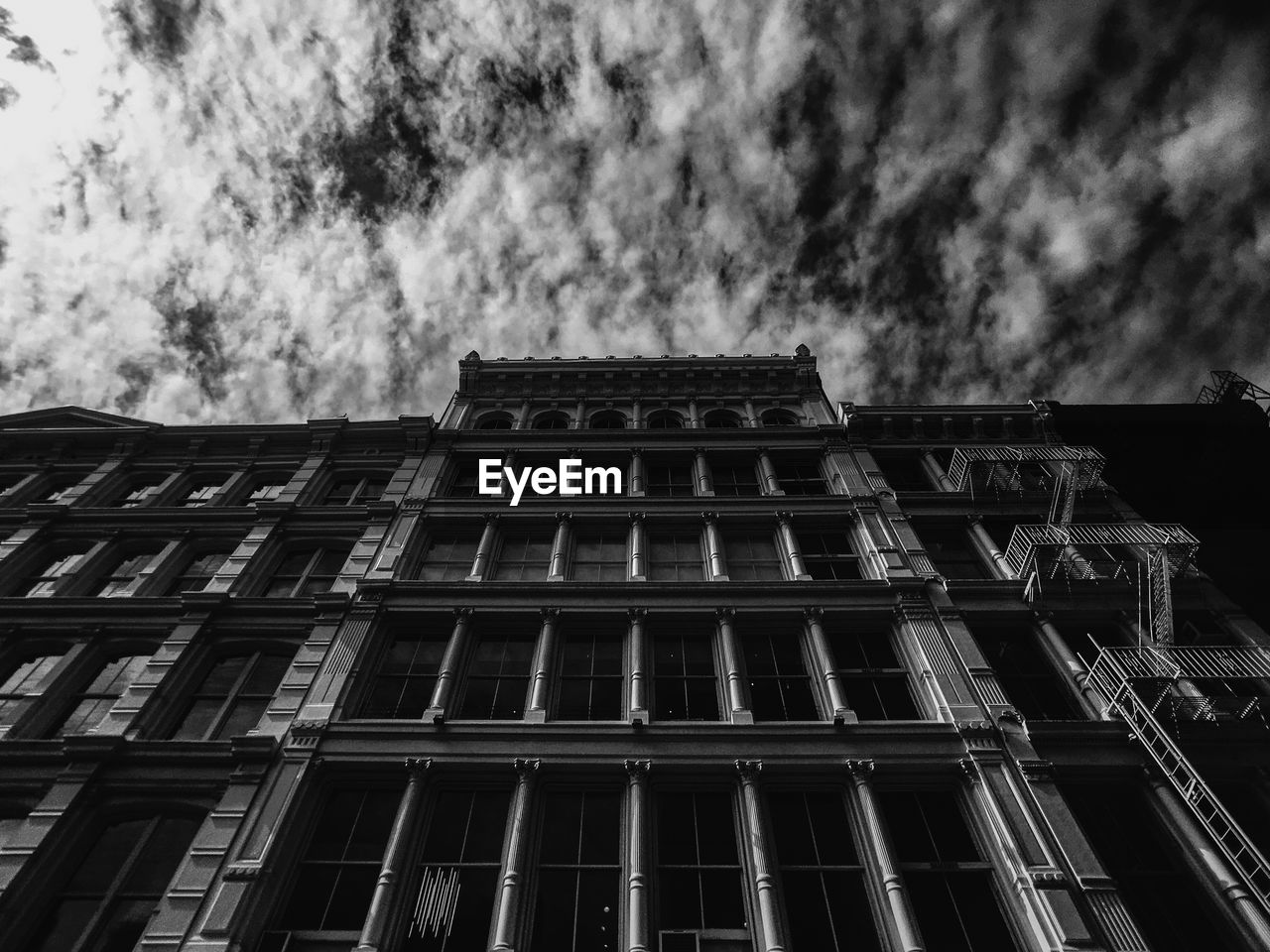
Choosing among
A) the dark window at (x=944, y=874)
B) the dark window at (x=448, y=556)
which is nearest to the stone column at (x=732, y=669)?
the dark window at (x=944, y=874)

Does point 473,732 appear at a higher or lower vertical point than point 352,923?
higher

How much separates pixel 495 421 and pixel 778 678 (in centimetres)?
1390

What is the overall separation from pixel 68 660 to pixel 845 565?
18.3m

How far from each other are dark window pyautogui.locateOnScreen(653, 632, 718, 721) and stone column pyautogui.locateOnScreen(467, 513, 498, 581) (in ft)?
15.7

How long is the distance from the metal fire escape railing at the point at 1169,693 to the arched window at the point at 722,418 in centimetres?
1293

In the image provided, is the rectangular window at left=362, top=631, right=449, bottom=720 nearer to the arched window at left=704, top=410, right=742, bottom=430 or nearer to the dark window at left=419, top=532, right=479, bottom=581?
the dark window at left=419, top=532, right=479, bottom=581

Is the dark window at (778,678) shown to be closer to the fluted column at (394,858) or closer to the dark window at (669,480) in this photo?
the dark window at (669,480)

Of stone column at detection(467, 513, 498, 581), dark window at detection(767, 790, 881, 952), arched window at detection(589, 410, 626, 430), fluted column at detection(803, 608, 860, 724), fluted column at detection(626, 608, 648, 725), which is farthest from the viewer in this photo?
arched window at detection(589, 410, 626, 430)

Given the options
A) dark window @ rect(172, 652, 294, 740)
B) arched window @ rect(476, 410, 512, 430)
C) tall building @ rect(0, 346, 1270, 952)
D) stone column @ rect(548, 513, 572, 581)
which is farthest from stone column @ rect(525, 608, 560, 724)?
arched window @ rect(476, 410, 512, 430)

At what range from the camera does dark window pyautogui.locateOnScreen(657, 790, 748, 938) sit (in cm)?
1141

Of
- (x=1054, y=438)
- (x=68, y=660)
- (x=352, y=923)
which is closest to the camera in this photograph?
(x=352, y=923)

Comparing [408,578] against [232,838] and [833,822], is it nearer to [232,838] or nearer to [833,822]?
[232,838]

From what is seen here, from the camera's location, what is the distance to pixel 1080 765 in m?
13.4

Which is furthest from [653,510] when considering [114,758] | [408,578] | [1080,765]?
[114,758]
